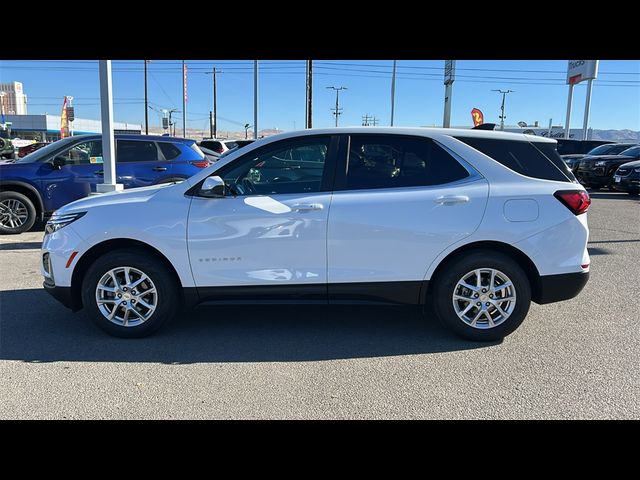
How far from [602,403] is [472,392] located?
821 millimetres

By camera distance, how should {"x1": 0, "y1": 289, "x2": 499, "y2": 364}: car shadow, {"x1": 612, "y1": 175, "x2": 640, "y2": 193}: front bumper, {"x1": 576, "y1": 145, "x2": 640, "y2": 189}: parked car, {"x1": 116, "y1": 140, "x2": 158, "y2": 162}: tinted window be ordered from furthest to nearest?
{"x1": 576, "y1": 145, "x2": 640, "y2": 189}: parked car, {"x1": 612, "y1": 175, "x2": 640, "y2": 193}: front bumper, {"x1": 116, "y1": 140, "x2": 158, "y2": 162}: tinted window, {"x1": 0, "y1": 289, "x2": 499, "y2": 364}: car shadow

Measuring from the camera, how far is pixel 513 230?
4.20 metres

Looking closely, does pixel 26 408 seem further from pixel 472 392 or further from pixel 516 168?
pixel 516 168

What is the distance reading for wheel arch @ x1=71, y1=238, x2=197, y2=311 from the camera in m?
4.32

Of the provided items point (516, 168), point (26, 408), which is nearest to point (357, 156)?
point (516, 168)

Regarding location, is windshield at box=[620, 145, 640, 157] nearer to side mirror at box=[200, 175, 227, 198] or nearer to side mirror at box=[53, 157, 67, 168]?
side mirror at box=[53, 157, 67, 168]

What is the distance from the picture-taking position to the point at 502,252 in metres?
4.31

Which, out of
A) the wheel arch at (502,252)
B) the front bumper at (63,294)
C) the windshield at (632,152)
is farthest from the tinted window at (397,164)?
the windshield at (632,152)

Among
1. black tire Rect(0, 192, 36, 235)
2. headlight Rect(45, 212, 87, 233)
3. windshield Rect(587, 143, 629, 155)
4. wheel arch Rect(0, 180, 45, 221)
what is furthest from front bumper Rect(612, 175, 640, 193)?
headlight Rect(45, 212, 87, 233)

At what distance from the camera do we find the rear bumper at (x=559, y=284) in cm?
428

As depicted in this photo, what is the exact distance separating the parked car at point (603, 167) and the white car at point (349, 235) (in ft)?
53.2

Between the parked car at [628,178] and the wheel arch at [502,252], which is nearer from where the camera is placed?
the wheel arch at [502,252]

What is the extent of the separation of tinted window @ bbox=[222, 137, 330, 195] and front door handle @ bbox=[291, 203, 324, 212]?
0.72ft

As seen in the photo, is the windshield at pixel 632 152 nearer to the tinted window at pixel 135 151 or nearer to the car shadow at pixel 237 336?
the tinted window at pixel 135 151
